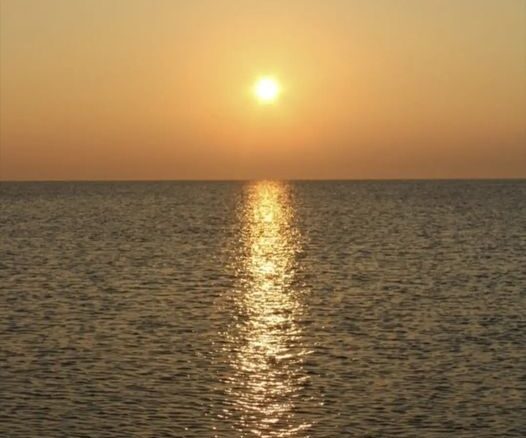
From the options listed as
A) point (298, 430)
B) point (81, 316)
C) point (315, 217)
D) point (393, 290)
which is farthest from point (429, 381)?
point (315, 217)

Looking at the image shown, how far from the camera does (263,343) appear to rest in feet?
157

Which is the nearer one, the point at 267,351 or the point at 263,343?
the point at 267,351

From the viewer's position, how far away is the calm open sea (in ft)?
115

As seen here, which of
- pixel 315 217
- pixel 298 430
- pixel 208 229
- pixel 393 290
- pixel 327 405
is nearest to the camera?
pixel 298 430

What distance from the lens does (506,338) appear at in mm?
48438

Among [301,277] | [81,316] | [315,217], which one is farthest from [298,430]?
[315,217]

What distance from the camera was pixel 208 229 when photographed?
138625mm

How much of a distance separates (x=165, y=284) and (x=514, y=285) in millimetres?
19888

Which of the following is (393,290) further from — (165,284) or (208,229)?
(208,229)

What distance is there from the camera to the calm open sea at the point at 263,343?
3509 centimetres

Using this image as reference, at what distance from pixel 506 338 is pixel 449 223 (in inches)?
3837

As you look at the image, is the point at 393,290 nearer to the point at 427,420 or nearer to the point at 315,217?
the point at 427,420

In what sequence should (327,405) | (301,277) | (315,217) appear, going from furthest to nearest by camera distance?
(315,217) < (301,277) < (327,405)

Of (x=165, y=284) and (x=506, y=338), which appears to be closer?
(x=506, y=338)
